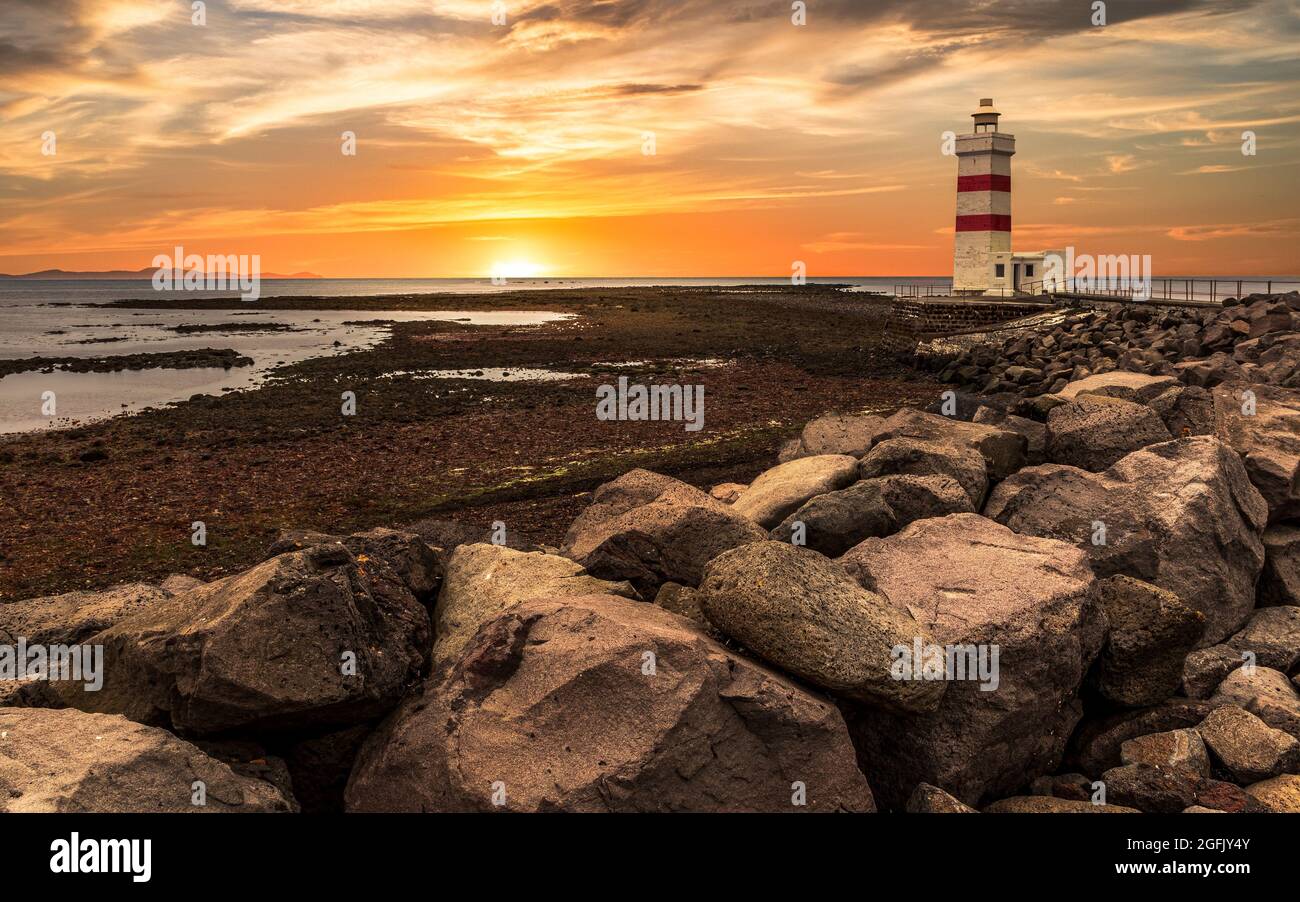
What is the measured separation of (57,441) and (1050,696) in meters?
23.3

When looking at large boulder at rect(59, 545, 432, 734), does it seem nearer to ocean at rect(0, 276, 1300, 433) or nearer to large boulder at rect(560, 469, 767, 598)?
large boulder at rect(560, 469, 767, 598)

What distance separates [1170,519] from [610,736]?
Answer: 234 inches

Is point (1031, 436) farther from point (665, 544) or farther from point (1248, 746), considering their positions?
point (665, 544)

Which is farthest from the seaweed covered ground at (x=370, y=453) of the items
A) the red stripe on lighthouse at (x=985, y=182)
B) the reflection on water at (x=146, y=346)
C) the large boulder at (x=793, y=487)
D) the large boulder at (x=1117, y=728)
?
the large boulder at (x=1117, y=728)

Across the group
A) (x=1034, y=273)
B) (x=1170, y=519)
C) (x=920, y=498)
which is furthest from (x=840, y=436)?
(x=1034, y=273)

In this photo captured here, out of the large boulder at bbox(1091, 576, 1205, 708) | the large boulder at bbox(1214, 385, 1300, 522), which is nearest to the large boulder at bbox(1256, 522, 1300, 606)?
the large boulder at bbox(1214, 385, 1300, 522)

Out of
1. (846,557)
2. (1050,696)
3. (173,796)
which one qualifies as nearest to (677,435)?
(846,557)

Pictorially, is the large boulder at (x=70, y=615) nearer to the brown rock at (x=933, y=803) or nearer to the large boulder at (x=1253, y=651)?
the brown rock at (x=933, y=803)

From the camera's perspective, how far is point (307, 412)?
2608cm

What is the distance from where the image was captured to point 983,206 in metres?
41.2

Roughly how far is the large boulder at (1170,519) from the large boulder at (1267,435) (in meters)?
0.41

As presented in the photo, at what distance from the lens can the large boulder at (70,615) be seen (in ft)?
24.0

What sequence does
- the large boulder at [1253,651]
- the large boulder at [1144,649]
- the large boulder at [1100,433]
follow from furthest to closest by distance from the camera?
1. the large boulder at [1100,433]
2. the large boulder at [1253,651]
3. the large boulder at [1144,649]

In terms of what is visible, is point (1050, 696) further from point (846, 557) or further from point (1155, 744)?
point (846, 557)
